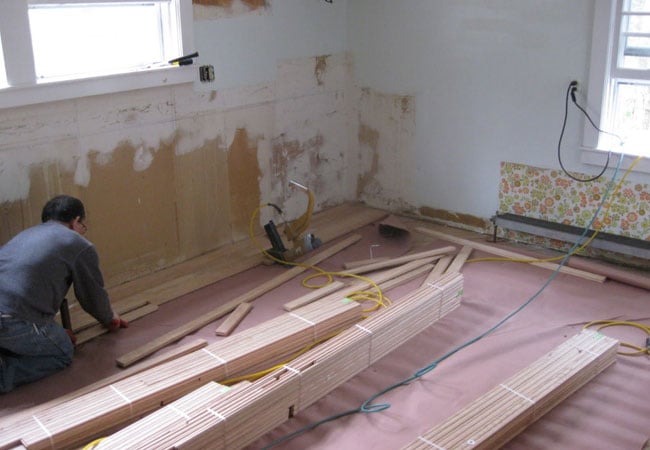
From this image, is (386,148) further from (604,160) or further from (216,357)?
(216,357)

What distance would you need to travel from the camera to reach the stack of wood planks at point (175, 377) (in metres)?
3.21

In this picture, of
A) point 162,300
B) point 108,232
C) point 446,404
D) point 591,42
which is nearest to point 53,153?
point 108,232

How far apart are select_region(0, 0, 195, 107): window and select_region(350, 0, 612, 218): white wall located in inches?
79.3

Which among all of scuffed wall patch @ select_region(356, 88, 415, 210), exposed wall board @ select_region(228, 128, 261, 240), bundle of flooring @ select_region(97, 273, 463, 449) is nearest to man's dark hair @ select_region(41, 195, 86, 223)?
bundle of flooring @ select_region(97, 273, 463, 449)

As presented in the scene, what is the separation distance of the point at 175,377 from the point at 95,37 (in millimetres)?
2412

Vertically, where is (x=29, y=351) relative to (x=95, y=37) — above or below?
below

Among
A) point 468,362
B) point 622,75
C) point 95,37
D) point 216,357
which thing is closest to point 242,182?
point 95,37

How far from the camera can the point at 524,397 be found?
136 inches

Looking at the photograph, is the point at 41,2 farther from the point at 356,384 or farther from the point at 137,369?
the point at 356,384

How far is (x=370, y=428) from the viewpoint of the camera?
11.2ft

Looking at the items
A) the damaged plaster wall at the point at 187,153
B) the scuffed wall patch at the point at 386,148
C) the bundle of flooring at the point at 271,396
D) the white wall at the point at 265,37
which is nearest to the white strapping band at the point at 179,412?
the bundle of flooring at the point at 271,396

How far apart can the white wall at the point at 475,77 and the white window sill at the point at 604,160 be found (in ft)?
0.25

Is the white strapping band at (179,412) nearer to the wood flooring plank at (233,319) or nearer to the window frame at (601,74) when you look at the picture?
the wood flooring plank at (233,319)

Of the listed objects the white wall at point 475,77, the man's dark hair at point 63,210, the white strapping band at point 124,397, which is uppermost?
the white wall at point 475,77
